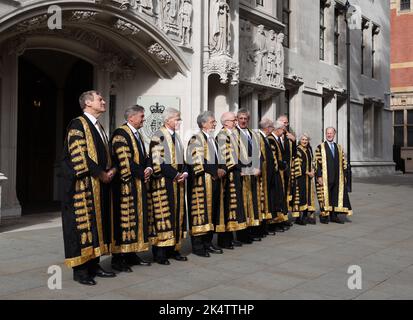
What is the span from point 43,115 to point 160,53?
164 inches

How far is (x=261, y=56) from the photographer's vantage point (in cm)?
1580

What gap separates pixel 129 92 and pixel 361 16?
658 inches

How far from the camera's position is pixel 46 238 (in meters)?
8.28

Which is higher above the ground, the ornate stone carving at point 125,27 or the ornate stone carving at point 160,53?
the ornate stone carving at point 125,27

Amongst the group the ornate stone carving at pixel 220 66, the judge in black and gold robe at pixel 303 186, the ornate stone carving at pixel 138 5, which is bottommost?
the judge in black and gold robe at pixel 303 186

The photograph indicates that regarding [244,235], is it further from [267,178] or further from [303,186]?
[303,186]

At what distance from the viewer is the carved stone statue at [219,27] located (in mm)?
A: 12609

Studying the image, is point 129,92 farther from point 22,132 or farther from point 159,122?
point 22,132

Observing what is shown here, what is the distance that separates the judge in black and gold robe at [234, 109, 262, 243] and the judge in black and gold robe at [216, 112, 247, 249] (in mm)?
166

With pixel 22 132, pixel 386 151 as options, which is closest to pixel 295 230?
pixel 22 132

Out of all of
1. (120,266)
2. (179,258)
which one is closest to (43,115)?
(179,258)

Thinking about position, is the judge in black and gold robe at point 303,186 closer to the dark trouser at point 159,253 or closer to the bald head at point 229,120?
the bald head at point 229,120

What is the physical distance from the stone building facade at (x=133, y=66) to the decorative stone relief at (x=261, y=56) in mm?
31

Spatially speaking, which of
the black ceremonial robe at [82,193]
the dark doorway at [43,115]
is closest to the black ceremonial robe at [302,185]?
the black ceremonial robe at [82,193]
